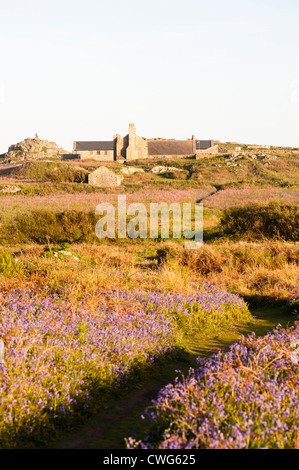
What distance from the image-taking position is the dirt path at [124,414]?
13.1ft

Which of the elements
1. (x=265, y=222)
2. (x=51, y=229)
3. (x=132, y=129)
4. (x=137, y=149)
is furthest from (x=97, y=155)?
(x=265, y=222)

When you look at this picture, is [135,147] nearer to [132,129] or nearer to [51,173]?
[132,129]

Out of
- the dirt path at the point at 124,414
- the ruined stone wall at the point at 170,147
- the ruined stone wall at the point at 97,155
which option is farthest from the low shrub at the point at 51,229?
the ruined stone wall at the point at 170,147

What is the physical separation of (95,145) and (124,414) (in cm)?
8606

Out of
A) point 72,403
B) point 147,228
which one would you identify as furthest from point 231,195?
point 72,403

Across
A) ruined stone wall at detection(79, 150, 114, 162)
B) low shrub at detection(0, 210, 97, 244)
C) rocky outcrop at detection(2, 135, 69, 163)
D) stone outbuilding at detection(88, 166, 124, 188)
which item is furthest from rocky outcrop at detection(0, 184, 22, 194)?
ruined stone wall at detection(79, 150, 114, 162)

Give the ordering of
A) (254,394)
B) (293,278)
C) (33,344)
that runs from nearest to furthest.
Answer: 1. (254,394)
2. (33,344)
3. (293,278)

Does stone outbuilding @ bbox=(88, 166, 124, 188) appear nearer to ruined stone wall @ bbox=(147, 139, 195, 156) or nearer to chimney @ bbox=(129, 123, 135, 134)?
chimney @ bbox=(129, 123, 135, 134)

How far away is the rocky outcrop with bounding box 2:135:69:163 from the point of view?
8459 centimetres

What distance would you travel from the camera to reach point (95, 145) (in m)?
87.1

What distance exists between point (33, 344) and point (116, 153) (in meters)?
81.8

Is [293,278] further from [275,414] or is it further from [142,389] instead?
[275,414]

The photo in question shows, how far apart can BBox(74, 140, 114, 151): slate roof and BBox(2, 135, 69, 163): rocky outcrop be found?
522 cm
